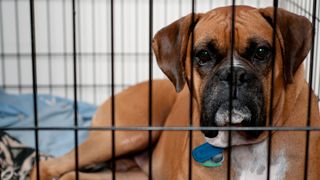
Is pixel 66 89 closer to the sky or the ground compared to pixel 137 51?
closer to the ground

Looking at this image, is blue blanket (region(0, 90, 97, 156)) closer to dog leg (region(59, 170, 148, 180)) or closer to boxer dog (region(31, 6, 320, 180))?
dog leg (region(59, 170, 148, 180))

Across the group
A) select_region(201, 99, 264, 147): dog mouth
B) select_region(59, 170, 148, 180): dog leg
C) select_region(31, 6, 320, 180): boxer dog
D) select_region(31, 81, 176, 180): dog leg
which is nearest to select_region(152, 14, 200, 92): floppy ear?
select_region(31, 6, 320, 180): boxer dog

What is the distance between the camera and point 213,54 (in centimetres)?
168

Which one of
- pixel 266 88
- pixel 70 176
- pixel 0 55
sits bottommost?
pixel 70 176

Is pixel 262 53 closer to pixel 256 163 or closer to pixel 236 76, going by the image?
pixel 236 76

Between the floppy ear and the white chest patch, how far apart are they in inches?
10.0

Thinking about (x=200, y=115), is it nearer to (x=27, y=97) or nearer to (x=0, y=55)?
(x=27, y=97)

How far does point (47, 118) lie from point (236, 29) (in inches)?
60.5

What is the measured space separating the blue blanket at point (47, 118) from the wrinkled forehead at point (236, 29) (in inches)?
44.6

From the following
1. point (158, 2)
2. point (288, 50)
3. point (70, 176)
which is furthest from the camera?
point (158, 2)

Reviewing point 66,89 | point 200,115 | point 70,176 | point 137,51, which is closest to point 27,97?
point 66,89

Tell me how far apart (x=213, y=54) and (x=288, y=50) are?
0.20 metres

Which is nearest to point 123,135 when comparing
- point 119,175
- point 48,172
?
point 119,175

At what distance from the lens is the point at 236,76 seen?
1.59 metres
